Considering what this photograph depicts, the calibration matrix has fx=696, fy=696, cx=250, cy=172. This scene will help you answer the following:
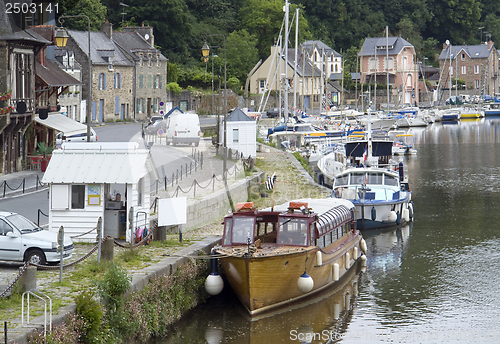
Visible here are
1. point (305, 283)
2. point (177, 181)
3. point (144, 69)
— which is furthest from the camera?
point (144, 69)

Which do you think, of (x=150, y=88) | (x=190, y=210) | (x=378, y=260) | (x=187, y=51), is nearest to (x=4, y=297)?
(x=190, y=210)

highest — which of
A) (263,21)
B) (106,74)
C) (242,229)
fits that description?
(263,21)

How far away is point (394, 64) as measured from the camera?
11969cm

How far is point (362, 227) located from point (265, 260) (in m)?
13.9

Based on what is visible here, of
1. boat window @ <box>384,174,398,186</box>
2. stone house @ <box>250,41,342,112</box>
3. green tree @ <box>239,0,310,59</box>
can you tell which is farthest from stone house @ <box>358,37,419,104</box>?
boat window @ <box>384,174,398,186</box>

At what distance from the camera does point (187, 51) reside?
9181cm

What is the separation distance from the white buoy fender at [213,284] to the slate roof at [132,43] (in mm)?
55379

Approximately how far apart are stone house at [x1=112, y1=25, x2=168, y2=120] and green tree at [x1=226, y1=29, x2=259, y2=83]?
1809cm

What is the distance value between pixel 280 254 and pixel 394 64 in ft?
351

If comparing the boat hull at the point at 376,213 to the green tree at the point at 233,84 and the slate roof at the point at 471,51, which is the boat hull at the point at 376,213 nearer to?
the green tree at the point at 233,84

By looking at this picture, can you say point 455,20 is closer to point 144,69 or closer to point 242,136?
point 144,69

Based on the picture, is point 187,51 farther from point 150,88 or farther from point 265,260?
point 265,260

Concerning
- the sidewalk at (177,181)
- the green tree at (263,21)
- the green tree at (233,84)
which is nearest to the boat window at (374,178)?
the sidewalk at (177,181)

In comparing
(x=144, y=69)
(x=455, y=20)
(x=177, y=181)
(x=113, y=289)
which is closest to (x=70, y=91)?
(x=144, y=69)
